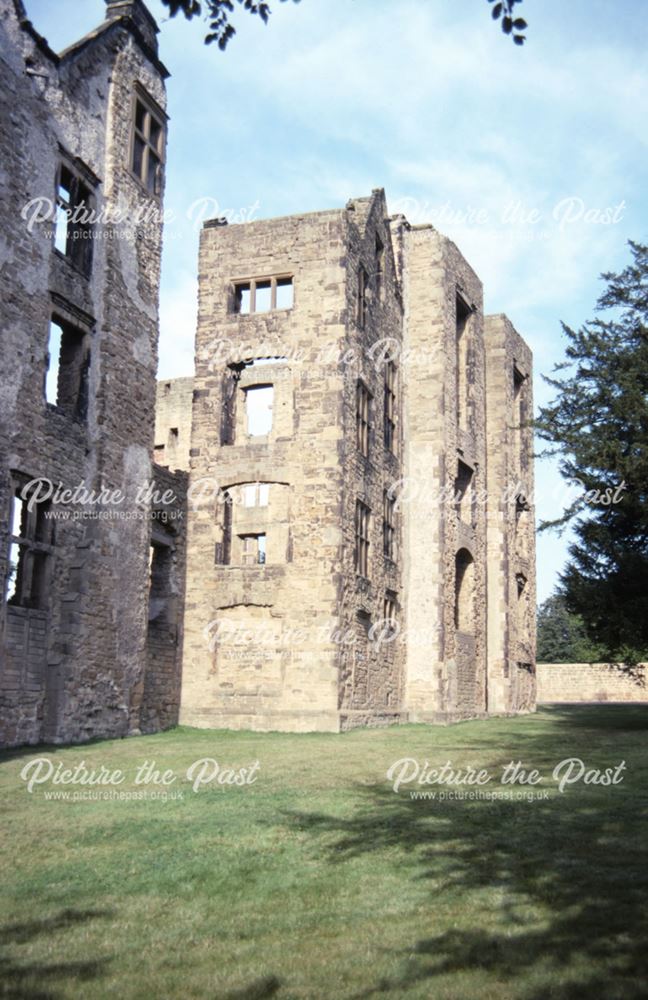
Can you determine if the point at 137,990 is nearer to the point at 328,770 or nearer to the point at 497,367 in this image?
the point at 328,770

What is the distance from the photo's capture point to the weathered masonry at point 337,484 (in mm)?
22906

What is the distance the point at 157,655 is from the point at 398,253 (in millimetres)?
14779

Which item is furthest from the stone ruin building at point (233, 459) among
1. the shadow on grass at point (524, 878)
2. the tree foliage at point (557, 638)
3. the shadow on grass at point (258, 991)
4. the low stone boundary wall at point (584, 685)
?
the tree foliage at point (557, 638)

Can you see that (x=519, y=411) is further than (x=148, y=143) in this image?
Yes

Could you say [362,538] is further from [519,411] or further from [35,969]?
[35,969]

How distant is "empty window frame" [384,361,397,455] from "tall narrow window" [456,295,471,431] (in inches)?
161

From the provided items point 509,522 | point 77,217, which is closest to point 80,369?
point 77,217

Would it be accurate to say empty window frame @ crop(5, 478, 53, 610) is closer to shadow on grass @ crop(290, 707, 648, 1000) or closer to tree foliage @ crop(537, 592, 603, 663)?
shadow on grass @ crop(290, 707, 648, 1000)

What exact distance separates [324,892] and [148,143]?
16934 millimetres

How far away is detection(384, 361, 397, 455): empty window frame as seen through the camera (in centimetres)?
2775

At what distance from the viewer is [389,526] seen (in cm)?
2738

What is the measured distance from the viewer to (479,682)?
31.4m

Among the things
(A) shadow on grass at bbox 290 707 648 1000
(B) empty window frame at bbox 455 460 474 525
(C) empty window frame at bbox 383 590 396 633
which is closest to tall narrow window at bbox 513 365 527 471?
(B) empty window frame at bbox 455 460 474 525

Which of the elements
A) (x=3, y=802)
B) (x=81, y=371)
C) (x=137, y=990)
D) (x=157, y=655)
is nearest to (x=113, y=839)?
(x=3, y=802)
